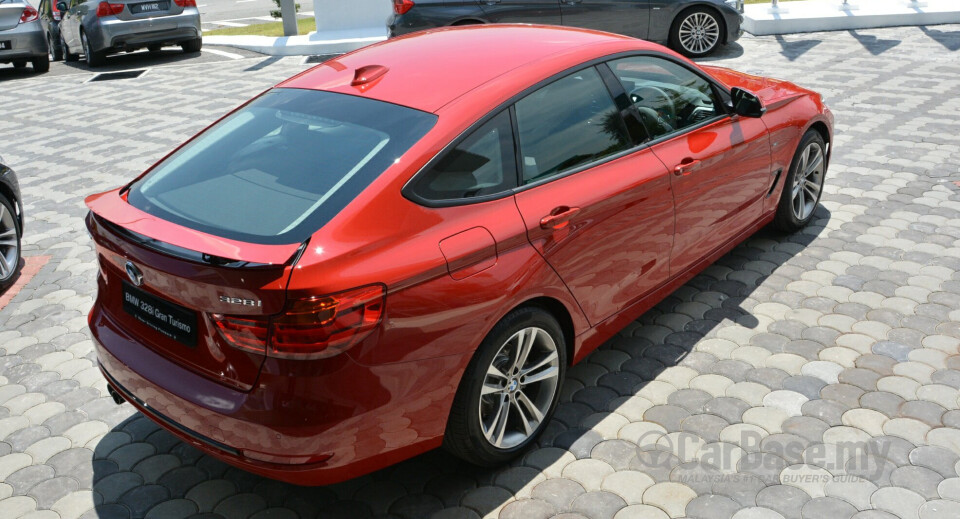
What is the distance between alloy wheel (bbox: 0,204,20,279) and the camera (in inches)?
236

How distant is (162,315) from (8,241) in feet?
11.3

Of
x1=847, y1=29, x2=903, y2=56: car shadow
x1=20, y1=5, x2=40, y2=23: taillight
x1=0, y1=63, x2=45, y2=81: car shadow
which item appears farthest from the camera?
x1=0, y1=63, x2=45, y2=81: car shadow

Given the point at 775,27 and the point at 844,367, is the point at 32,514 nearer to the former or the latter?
the point at 844,367

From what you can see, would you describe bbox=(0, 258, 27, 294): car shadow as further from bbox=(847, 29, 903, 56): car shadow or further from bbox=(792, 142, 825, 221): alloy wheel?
bbox=(847, 29, 903, 56): car shadow

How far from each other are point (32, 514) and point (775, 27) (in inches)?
508

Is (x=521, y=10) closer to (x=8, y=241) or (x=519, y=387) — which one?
(x=8, y=241)

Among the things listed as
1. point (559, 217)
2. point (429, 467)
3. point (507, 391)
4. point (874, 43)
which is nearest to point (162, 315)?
point (429, 467)

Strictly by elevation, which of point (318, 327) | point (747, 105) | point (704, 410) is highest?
point (747, 105)

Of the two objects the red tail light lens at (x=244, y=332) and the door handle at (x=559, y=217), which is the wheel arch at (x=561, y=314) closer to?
the door handle at (x=559, y=217)

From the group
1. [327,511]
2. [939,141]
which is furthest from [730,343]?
[939,141]

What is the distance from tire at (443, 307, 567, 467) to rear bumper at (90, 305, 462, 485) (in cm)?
12

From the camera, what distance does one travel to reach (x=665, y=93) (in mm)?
4703

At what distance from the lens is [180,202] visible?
3.50 m

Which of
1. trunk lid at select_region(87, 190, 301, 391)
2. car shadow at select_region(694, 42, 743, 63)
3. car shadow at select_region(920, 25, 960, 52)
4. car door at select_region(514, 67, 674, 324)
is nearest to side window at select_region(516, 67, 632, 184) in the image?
car door at select_region(514, 67, 674, 324)
